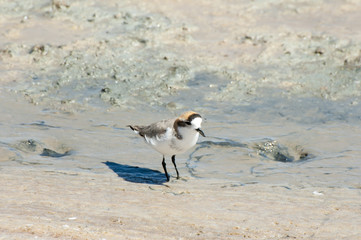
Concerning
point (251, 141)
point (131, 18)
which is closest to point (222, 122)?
point (251, 141)

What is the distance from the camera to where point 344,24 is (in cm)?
1195

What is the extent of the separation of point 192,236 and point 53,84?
6.12 metres

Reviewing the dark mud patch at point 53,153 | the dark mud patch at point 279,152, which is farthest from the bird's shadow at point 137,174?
the dark mud patch at point 279,152

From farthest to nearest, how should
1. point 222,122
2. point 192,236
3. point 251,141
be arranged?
point 222,122
point 251,141
point 192,236

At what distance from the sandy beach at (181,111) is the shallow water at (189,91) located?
0.03 meters

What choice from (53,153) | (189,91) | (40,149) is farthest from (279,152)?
(40,149)

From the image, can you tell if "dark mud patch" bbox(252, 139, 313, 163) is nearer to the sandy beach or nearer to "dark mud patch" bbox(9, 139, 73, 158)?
the sandy beach

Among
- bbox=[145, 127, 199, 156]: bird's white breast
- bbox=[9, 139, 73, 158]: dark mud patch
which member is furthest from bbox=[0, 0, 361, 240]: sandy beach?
bbox=[145, 127, 199, 156]: bird's white breast

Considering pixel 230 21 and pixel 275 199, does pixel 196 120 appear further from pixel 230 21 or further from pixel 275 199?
pixel 230 21

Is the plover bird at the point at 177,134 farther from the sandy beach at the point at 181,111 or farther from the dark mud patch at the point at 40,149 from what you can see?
the dark mud patch at the point at 40,149

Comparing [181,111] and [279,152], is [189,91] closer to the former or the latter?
[181,111]

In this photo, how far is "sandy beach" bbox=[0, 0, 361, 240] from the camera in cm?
545

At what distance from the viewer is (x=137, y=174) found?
7.29 meters

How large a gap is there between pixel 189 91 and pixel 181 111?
2.53ft
